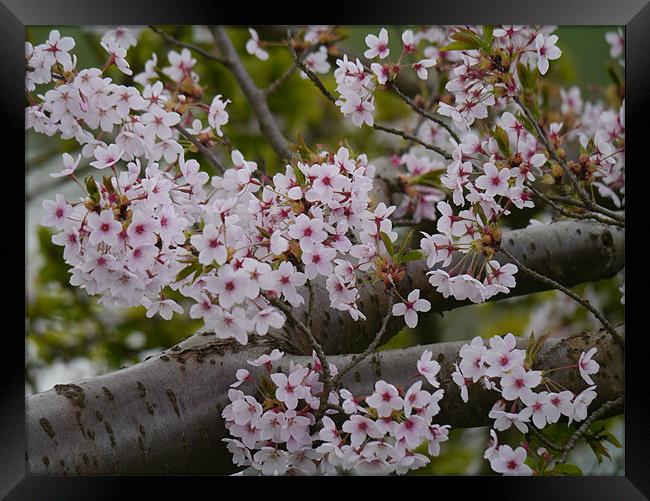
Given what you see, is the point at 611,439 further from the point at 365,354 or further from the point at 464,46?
the point at 464,46

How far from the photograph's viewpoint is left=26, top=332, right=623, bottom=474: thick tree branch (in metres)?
1.12

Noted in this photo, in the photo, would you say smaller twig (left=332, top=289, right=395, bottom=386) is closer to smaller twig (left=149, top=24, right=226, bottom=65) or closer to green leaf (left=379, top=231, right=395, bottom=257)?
green leaf (left=379, top=231, right=395, bottom=257)

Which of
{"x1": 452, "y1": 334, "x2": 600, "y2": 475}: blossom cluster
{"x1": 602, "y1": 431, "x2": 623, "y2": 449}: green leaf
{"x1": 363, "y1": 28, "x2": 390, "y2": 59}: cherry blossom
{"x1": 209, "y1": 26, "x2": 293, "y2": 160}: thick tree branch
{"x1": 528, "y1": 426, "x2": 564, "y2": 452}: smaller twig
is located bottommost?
{"x1": 602, "y1": 431, "x2": 623, "y2": 449}: green leaf

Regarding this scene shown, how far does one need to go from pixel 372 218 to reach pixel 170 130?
1.19ft

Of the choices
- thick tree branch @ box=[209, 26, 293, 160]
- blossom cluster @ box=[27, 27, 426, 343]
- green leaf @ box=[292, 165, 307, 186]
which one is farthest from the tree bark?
thick tree branch @ box=[209, 26, 293, 160]

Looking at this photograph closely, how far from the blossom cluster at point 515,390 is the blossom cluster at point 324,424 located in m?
0.07

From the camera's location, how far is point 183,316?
2.15m

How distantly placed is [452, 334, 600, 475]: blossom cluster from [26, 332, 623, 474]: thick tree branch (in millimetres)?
37

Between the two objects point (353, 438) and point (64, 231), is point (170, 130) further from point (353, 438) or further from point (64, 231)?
point (353, 438)

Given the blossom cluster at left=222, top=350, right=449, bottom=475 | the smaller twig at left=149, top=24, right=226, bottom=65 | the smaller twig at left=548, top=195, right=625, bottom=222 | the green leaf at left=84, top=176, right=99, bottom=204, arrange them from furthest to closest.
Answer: the smaller twig at left=149, top=24, right=226, bottom=65, the smaller twig at left=548, top=195, right=625, bottom=222, the blossom cluster at left=222, top=350, right=449, bottom=475, the green leaf at left=84, top=176, right=99, bottom=204
